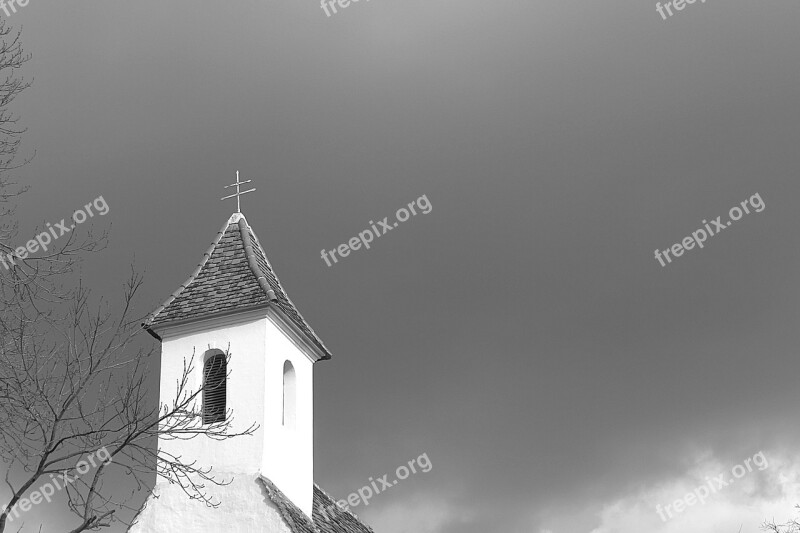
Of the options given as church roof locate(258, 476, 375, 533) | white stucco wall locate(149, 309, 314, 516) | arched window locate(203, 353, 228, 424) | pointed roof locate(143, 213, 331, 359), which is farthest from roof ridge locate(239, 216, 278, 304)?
church roof locate(258, 476, 375, 533)

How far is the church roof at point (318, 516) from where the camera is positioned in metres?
18.6

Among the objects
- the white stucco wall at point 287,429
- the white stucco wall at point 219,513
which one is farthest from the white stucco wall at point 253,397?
the white stucco wall at point 219,513

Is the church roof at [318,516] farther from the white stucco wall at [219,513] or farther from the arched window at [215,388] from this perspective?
the arched window at [215,388]

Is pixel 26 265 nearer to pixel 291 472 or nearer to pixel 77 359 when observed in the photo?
pixel 77 359

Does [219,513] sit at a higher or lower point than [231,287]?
lower

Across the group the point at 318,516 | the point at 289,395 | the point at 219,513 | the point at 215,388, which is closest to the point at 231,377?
the point at 215,388

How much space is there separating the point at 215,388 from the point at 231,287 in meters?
2.02

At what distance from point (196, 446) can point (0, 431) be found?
26.4 feet

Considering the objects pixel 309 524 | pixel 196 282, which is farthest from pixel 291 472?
pixel 196 282

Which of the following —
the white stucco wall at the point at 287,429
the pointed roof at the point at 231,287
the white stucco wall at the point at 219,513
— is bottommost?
the white stucco wall at the point at 219,513

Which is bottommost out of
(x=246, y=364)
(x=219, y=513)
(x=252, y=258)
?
(x=219, y=513)

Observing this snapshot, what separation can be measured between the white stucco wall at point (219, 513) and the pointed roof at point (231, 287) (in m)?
3.22

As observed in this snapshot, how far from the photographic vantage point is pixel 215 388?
810 inches

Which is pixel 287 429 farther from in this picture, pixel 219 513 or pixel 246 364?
pixel 219 513
